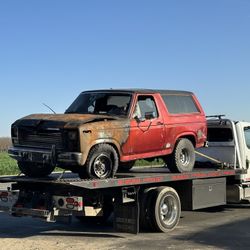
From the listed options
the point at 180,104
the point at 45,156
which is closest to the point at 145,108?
the point at 180,104

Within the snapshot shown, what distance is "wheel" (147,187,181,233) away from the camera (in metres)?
10.2

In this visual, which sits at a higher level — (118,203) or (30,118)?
(30,118)

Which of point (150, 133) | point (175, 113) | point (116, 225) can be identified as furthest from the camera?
point (175, 113)

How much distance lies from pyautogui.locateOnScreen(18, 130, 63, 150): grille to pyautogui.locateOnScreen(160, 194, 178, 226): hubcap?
257 centimetres

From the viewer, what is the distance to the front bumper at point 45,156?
905 cm

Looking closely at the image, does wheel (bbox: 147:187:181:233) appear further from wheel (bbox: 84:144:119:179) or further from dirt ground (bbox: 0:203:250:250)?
wheel (bbox: 84:144:119:179)

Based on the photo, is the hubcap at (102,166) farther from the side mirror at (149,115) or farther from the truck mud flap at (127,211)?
the side mirror at (149,115)

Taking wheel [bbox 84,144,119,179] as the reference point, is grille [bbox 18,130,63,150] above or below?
above

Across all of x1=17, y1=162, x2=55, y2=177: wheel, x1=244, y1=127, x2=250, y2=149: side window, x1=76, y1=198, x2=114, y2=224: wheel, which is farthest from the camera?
x1=244, y1=127, x2=250, y2=149: side window

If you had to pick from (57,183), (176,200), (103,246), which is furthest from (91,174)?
(176,200)

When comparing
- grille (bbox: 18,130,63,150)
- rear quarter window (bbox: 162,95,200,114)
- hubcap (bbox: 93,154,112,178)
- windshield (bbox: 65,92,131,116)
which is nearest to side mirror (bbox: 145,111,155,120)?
windshield (bbox: 65,92,131,116)

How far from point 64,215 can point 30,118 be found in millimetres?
2019

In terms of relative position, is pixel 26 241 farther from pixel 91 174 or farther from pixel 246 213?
pixel 246 213

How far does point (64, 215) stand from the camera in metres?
9.23
